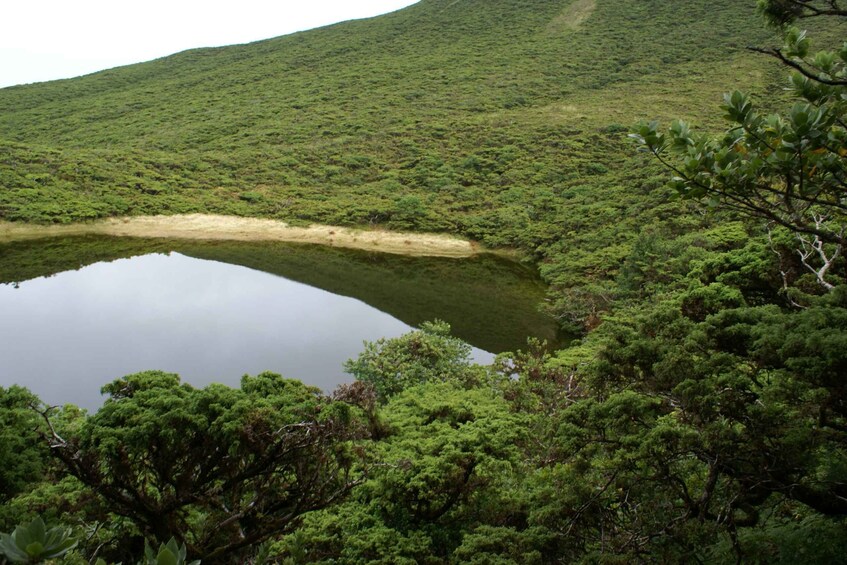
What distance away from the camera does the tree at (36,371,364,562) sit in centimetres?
579

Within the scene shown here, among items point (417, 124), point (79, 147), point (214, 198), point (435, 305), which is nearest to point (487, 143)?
point (417, 124)

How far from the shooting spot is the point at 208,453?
6133 millimetres

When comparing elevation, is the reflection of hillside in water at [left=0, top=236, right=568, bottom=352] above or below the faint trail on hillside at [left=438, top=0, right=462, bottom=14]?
below

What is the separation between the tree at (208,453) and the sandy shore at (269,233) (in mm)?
25109

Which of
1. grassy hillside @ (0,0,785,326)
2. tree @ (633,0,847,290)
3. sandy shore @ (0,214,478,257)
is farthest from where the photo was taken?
grassy hillside @ (0,0,785,326)

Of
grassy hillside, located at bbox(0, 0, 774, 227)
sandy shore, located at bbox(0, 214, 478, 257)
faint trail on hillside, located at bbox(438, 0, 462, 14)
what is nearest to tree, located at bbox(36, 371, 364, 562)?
sandy shore, located at bbox(0, 214, 478, 257)

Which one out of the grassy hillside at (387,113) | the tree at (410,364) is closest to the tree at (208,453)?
the tree at (410,364)

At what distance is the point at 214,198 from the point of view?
119 feet

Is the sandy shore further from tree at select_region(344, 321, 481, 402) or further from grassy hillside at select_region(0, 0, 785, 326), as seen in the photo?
tree at select_region(344, 321, 481, 402)

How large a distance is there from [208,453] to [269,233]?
28007 millimetres

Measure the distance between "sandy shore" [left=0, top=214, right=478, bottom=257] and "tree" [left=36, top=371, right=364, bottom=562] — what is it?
25.1 m

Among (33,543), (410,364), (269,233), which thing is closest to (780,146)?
(33,543)

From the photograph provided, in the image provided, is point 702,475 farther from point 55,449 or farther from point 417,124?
point 417,124

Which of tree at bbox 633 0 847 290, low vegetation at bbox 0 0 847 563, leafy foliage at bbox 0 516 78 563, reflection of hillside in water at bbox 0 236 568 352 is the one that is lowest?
reflection of hillside in water at bbox 0 236 568 352
